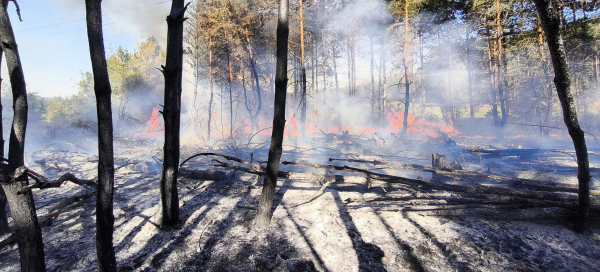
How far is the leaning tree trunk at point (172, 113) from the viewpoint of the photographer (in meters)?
4.02

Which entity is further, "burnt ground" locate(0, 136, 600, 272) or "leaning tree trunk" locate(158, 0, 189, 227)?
"leaning tree trunk" locate(158, 0, 189, 227)

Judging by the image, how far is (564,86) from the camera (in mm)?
3229

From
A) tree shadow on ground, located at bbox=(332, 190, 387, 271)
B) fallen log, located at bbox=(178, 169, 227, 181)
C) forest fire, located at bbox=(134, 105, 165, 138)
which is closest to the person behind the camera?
tree shadow on ground, located at bbox=(332, 190, 387, 271)

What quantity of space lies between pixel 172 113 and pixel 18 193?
Result: 2.08 metres

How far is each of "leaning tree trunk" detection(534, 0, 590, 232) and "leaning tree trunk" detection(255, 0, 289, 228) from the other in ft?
11.1

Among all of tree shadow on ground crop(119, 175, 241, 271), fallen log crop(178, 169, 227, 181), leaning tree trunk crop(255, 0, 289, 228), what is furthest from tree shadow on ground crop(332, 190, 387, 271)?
fallen log crop(178, 169, 227, 181)

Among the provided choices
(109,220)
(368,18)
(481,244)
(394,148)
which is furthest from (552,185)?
(368,18)

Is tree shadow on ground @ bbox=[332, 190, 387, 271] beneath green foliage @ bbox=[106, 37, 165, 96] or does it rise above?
beneath

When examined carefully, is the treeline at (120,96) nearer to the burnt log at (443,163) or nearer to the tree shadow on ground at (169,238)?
the tree shadow on ground at (169,238)

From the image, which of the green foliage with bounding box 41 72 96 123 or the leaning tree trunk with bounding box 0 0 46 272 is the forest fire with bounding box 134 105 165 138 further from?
the leaning tree trunk with bounding box 0 0 46 272

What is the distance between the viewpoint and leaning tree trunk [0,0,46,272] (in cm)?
253

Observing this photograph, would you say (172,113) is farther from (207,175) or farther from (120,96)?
(120,96)

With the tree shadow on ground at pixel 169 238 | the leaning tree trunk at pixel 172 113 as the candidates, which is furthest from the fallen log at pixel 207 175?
the leaning tree trunk at pixel 172 113

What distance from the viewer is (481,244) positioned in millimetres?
3760
